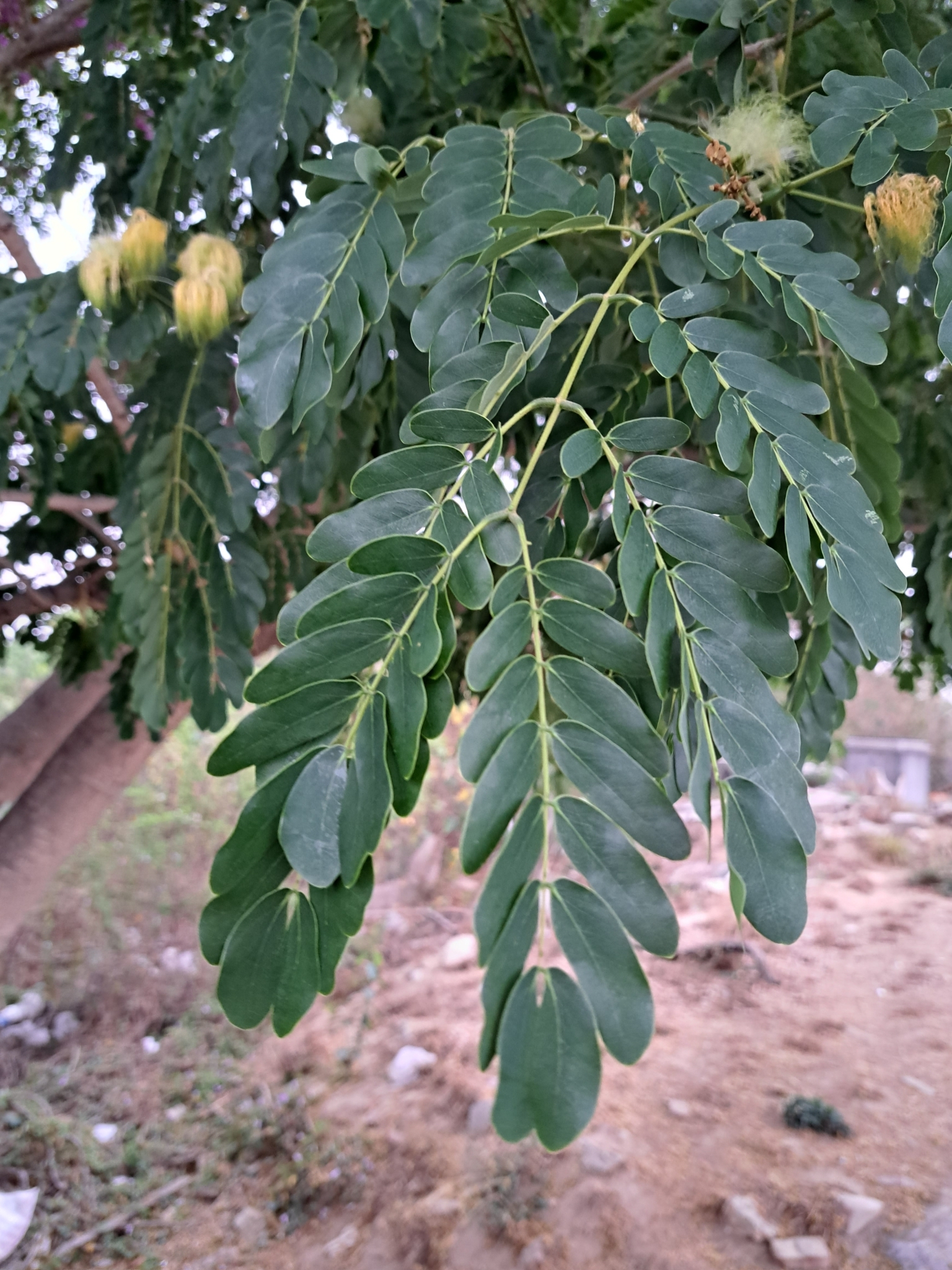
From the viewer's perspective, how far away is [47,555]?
5.43ft

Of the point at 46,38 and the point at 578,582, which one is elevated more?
the point at 46,38

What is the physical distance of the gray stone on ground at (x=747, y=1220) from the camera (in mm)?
1841

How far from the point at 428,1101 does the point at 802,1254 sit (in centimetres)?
96

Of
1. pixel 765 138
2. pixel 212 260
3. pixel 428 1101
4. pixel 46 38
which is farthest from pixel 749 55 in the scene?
pixel 428 1101

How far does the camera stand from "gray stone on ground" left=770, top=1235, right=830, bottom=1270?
1773mm

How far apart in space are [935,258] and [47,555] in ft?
5.17

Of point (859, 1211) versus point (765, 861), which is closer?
point (765, 861)

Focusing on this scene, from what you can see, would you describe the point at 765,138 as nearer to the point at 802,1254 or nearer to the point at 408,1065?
the point at 802,1254

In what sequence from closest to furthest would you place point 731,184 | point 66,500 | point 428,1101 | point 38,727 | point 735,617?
point 735,617 → point 731,184 → point 66,500 → point 38,727 → point 428,1101

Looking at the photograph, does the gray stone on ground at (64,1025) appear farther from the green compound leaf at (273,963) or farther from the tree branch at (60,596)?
the green compound leaf at (273,963)

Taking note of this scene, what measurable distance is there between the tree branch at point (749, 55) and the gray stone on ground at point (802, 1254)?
1.98 meters

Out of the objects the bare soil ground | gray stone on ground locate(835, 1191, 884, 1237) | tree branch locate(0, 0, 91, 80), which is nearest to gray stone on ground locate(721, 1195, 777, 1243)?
the bare soil ground

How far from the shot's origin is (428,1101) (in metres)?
2.38

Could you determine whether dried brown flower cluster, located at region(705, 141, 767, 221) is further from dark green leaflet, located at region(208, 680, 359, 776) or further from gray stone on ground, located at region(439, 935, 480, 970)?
gray stone on ground, located at region(439, 935, 480, 970)
